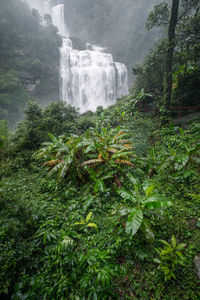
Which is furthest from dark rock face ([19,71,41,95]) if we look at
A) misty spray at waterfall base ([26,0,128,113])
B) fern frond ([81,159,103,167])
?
fern frond ([81,159,103,167])

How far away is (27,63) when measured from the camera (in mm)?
29734

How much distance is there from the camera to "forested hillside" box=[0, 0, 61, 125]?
25516 millimetres

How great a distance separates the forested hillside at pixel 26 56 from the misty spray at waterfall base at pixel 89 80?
12.6ft

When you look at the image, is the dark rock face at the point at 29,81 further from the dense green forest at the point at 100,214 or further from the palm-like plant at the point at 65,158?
the palm-like plant at the point at 65,158

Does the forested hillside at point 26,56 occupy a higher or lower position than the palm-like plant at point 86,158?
higher

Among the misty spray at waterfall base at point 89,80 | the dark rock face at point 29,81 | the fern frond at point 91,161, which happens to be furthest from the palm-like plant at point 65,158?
the dark rock face at point 29,81

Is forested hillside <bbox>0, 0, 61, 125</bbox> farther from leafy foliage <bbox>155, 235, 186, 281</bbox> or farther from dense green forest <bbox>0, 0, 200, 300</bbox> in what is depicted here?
leafy foliage <bbox>155, 235, 186, 281</bbox>

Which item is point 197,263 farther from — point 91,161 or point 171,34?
point 171,34

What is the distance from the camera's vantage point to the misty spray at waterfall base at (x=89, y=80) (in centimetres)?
2820

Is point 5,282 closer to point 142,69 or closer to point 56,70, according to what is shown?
point 142,69

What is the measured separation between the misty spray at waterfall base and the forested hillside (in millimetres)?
3832

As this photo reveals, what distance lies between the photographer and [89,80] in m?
28.1

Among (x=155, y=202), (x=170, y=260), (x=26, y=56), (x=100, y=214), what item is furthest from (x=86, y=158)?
(x=26, y=56)

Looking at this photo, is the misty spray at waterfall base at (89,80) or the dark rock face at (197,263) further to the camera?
the misty spray at waterfall base at (89,80)
